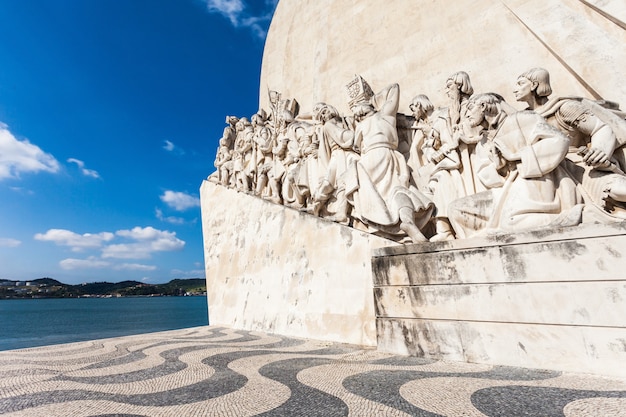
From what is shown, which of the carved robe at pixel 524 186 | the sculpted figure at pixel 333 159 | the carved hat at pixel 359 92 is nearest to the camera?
the carved robe at pixel 524 186

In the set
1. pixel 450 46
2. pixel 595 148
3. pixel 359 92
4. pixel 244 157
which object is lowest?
pixel 595 148

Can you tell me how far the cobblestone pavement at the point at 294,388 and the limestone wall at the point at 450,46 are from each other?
3605 mm

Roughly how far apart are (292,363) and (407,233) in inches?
75.1

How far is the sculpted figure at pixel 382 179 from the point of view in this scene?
4293mm

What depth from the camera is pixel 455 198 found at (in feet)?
14.1

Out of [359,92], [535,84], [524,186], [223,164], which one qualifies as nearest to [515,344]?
[524,186]

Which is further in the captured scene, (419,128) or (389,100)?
(389,100)

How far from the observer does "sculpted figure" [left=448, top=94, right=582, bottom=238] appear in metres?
3.22

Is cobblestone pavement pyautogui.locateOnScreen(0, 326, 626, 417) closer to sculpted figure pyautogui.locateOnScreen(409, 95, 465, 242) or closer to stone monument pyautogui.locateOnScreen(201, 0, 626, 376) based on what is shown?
stone monument pyautogui.locateOnScreen(201, 0, 626, 376)

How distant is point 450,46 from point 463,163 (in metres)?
2.67

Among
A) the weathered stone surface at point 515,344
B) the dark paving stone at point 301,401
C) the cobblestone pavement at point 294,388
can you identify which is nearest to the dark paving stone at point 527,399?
the cobblestone pavement at point 294,388

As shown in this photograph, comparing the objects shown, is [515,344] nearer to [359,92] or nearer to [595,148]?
[595,148]

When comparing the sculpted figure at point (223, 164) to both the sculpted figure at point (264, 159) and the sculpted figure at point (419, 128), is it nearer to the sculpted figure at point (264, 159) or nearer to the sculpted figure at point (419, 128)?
the sculpted figure at point (264, 159)

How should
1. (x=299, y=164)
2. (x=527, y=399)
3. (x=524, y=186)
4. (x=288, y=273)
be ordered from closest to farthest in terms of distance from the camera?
(x=527, y=399)
(x=524, y=186)
(x=288, y=273)
(x=299, y=164)
